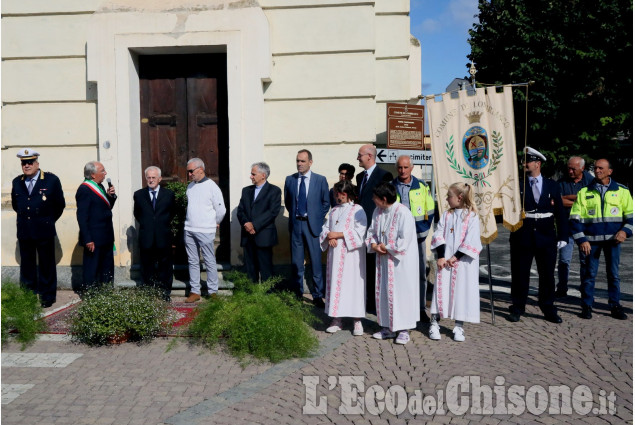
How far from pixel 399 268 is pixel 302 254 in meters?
2.11

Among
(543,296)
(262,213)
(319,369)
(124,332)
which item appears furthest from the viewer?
(262,213)

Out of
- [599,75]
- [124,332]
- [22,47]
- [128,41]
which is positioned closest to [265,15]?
[128,41]

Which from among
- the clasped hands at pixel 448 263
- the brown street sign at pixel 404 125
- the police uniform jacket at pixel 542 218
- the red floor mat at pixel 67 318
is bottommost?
the red floor mat at pixel 67 318

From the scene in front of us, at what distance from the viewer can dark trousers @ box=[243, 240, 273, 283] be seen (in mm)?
8117

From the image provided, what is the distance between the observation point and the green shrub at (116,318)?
6.12m

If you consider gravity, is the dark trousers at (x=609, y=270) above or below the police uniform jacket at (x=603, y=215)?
below

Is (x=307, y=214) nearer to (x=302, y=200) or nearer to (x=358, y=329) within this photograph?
(x=302, y=200)

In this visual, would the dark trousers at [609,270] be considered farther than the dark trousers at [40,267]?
No

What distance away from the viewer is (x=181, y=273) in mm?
9180

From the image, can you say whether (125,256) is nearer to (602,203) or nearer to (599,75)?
(602,203)

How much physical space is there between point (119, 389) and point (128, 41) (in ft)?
18.5

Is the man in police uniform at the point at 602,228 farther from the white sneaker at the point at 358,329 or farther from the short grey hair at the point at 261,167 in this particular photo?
the short grey hair at the point at 261,167

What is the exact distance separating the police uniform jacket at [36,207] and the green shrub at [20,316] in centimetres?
121

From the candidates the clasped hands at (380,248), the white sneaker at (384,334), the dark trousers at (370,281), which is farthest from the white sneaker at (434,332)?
the dark trousers at (370,281)
